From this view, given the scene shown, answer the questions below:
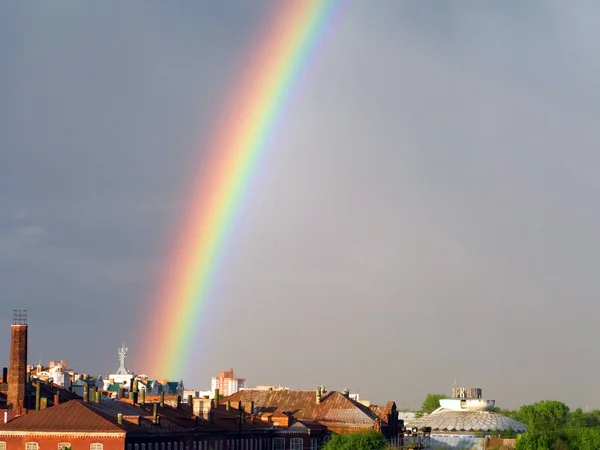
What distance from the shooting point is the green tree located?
12688 cm

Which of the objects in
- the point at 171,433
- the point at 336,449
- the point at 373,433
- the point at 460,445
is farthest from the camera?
the point at 460,445

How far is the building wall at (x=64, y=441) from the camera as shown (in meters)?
103

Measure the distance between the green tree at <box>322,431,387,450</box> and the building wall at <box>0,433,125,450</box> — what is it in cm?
3114

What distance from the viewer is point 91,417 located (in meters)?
105

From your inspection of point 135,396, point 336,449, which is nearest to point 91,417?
point 135,396

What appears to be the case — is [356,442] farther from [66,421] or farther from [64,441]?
[64,441]

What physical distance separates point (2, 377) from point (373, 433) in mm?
45288

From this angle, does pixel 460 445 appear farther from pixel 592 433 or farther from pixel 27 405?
pixel 27 405

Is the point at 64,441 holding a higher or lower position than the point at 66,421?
lower

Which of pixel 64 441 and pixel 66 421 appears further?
pixel 66 421

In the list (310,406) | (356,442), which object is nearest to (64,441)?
(356,442)

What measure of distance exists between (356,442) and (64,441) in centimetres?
3796

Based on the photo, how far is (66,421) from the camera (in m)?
105

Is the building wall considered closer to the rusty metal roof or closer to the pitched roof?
the pitched roof
